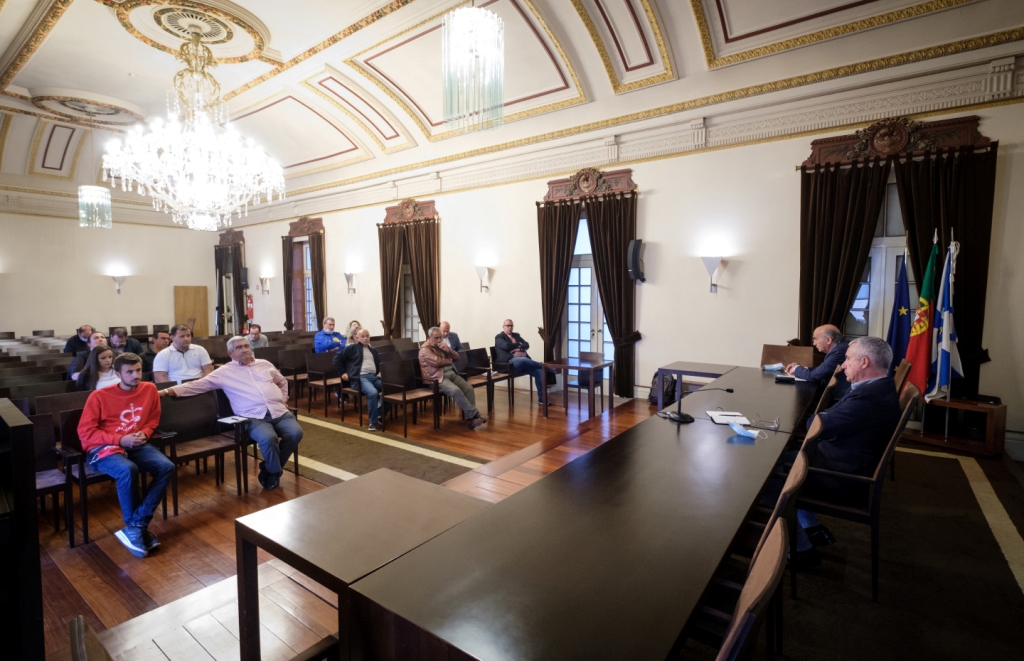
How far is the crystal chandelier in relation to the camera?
3994 mm

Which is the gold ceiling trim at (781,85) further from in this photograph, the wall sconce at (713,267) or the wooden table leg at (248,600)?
the wooden table leg at (248,600)

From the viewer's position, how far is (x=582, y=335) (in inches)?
309

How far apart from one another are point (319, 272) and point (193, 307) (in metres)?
5.31

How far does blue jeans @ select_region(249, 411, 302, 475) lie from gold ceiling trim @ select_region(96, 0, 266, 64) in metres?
4.62

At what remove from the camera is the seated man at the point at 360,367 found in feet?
20.6

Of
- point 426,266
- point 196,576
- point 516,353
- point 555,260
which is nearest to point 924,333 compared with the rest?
point 555,260

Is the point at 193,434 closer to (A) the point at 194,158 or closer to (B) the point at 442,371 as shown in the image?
(B) the point at 442,371

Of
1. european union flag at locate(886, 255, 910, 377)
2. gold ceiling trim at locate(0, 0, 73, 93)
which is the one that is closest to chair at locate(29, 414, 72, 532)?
gold ceiling trim at locate(0, 0, 73, 93)

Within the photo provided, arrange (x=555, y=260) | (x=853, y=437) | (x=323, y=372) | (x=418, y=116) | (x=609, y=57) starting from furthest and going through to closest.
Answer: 1. (x=418, y=116)
2. (x=555, y=260)
3. (x=323, y=372)
4. (x=609, y=57)
5. (x=853, y=437)

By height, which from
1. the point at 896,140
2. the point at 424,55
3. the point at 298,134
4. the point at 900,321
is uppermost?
the point at 424,55

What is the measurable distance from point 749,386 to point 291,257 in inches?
438

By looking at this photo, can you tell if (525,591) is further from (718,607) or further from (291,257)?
(291,257)

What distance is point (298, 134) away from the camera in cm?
1036

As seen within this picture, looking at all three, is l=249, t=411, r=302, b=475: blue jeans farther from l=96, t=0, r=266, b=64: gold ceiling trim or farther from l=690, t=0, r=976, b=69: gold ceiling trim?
l=690, t=0, r=976, b=69: gold ceiling trim
